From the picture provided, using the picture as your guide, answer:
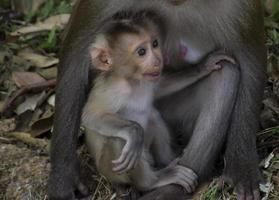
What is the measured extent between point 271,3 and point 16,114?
88.3 inches

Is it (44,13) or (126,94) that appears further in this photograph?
(44,13)

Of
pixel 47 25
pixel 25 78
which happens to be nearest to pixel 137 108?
pixel 25 78

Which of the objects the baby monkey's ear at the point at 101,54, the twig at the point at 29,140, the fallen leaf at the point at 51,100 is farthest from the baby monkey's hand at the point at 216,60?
the fallen leaf at the point at 51,100

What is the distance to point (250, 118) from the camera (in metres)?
4.89

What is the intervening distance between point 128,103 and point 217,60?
24.3 inches

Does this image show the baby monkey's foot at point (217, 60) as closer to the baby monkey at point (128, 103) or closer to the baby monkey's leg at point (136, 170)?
the baby monkey at point (128, 103)

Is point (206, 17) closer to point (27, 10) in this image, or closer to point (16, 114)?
point (16, 114)

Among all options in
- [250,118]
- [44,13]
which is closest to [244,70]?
[250,118]

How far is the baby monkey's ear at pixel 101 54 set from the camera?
4.66 meters

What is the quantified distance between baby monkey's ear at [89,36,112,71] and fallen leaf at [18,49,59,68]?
1.80 meters

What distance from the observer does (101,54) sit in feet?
15.3

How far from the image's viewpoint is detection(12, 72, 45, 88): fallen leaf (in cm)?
621

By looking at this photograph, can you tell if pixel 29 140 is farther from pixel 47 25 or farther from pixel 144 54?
pixel 47 25

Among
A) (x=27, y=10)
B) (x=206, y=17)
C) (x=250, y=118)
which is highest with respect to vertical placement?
(x=206, y=17)
